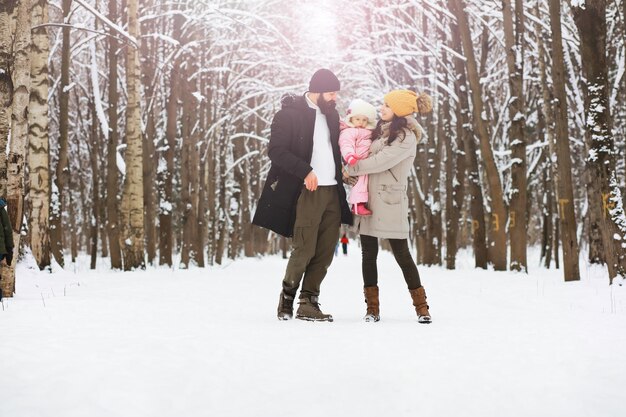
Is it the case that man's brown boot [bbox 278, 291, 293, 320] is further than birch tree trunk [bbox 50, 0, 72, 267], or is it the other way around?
birch tree trunk [bbox 50, 0, 72, 267]

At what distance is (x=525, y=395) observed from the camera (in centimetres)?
284

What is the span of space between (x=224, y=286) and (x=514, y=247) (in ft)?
21.7

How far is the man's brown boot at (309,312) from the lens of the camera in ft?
16.6

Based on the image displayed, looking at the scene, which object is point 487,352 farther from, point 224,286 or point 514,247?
point 514,247

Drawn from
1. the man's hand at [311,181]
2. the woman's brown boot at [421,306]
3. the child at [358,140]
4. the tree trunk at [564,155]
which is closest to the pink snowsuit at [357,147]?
the child at [358,140]

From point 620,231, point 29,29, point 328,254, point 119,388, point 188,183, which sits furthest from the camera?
point 188,183

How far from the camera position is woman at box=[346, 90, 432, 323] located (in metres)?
5.02

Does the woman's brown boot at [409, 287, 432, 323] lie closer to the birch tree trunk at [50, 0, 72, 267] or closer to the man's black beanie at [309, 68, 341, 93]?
the man's black beanie at [309, 68, 341, 93]

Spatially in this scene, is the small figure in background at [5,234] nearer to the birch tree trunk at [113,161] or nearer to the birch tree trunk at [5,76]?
the birch tree trunk at [5,76]

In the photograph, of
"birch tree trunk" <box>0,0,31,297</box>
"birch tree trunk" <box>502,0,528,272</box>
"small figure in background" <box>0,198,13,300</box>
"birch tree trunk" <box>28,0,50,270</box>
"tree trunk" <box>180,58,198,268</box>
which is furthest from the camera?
"tree trunk" <box>180,58,198,268</box>

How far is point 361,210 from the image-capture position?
5125mm

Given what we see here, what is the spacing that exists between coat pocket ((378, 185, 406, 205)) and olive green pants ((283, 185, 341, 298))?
41 cm

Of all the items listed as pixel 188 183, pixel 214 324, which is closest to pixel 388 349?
pixel 214 324

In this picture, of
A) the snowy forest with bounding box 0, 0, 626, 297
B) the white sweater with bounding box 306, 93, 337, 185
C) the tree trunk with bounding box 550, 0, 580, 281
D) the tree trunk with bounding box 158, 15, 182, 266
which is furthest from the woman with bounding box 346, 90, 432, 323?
the tree trunk with bounding box 158, 15, 182, 266
